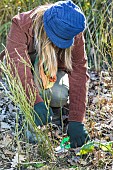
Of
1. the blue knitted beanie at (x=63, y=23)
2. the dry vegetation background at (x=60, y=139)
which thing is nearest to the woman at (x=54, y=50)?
the blue knitted beanie at (x=63, y=23)

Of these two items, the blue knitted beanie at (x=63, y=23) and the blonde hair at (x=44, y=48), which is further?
the blonde hair at (x=44, y=48)

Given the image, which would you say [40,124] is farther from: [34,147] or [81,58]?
[81,58]

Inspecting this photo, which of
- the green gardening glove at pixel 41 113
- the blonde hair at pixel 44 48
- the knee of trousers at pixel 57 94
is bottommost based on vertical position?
the green gardening glove at pixel 41 113

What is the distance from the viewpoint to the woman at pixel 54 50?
9.83 ft

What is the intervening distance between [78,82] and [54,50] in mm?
424

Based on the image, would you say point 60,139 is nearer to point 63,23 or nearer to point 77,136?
point 77,136

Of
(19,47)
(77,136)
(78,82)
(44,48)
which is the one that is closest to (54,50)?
(44,48)

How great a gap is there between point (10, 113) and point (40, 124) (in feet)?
2.90

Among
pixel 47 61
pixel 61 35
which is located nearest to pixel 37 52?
pixel 47 61

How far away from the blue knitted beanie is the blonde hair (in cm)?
9

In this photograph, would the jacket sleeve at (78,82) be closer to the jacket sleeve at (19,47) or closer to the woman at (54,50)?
the woman at (54,50)

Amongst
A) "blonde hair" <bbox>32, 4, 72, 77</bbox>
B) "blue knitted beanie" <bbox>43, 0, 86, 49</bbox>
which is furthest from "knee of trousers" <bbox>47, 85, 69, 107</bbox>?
"blue knitted beanie" <bbox>43, 0, 86, 49</bbox>

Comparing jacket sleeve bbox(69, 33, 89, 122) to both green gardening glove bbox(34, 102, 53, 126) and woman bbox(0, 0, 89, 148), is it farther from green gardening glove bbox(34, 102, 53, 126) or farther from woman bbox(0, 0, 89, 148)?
green gardening glove bbox(34, 102, 53, 126)

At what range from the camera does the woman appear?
3.00m
